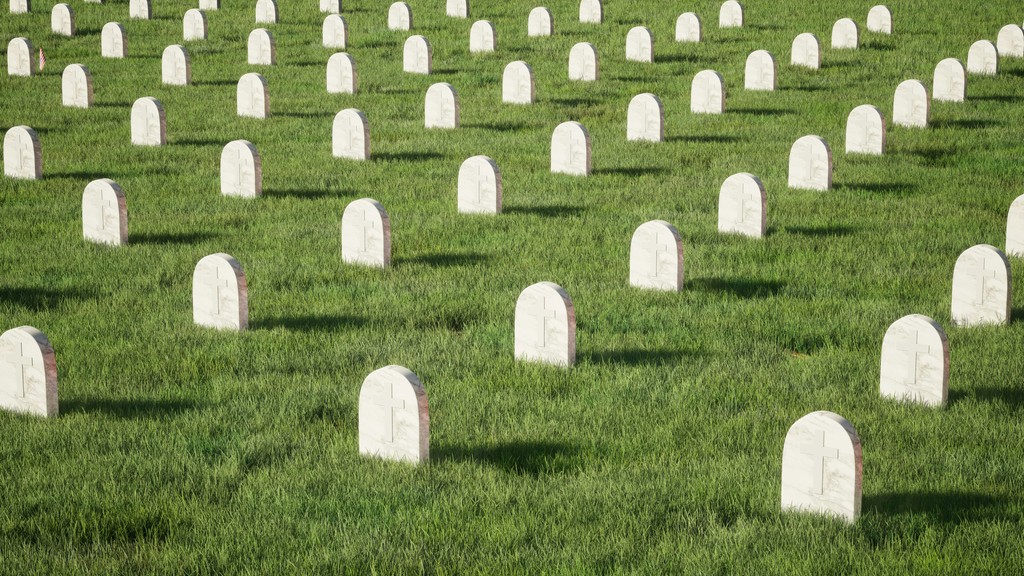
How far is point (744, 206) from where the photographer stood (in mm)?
10797

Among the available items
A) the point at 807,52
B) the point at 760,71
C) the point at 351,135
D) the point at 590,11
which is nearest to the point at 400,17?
the point at 590,11

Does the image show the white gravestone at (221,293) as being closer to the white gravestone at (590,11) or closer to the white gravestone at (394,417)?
the white gravestone at (394,417)

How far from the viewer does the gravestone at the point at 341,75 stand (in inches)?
696

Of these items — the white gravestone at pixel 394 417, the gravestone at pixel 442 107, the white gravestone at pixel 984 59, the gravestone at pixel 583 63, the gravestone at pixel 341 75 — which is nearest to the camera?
the white gravestone at pixel 394 417

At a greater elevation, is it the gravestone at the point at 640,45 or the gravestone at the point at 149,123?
the gravestone at the point at 640,45

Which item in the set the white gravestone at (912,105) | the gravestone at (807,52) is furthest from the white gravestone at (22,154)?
the gravestone at (807,52)

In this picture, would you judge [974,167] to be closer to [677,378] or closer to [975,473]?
[677,378]

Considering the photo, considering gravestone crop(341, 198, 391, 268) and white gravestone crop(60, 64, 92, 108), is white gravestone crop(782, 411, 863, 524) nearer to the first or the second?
gravestone crop(341, 198, 391, 268)

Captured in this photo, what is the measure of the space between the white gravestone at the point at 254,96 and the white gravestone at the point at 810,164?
6.85 m

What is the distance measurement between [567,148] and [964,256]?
17.7 feet

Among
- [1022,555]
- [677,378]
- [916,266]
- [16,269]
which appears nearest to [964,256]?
[916,266]

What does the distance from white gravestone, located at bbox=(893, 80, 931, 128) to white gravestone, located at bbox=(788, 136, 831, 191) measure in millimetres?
3352

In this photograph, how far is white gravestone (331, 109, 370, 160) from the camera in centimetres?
1376

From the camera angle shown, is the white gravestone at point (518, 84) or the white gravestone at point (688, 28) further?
the white gravestone at point (688, 28)
